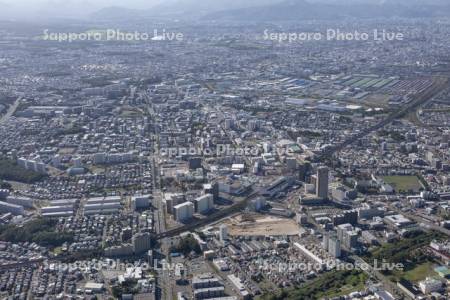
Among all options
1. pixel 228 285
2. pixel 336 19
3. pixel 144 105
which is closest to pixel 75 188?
pixel 228 285

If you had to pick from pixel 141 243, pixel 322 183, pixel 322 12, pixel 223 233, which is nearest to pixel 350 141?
pixel 322 183

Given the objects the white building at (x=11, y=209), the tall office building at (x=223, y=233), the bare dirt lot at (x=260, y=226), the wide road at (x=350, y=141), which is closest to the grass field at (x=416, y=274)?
the bare dirt lot at (x=260, y=226)

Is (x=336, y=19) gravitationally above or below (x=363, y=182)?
above

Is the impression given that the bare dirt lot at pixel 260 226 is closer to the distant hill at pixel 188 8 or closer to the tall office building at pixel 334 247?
the tall office building at pixel 334 247

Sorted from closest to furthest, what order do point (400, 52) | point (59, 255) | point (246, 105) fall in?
point (59, 255)
point (246, 105)
point (400, 52)

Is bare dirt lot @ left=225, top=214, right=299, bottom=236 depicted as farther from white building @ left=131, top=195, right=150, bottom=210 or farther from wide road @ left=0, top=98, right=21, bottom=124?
wide road @ left=0, top=98, right=21, bottom=124

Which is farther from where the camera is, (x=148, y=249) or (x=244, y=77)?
(x=244, y=77)

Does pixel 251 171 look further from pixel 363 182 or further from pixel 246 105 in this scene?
pixel 246 105
